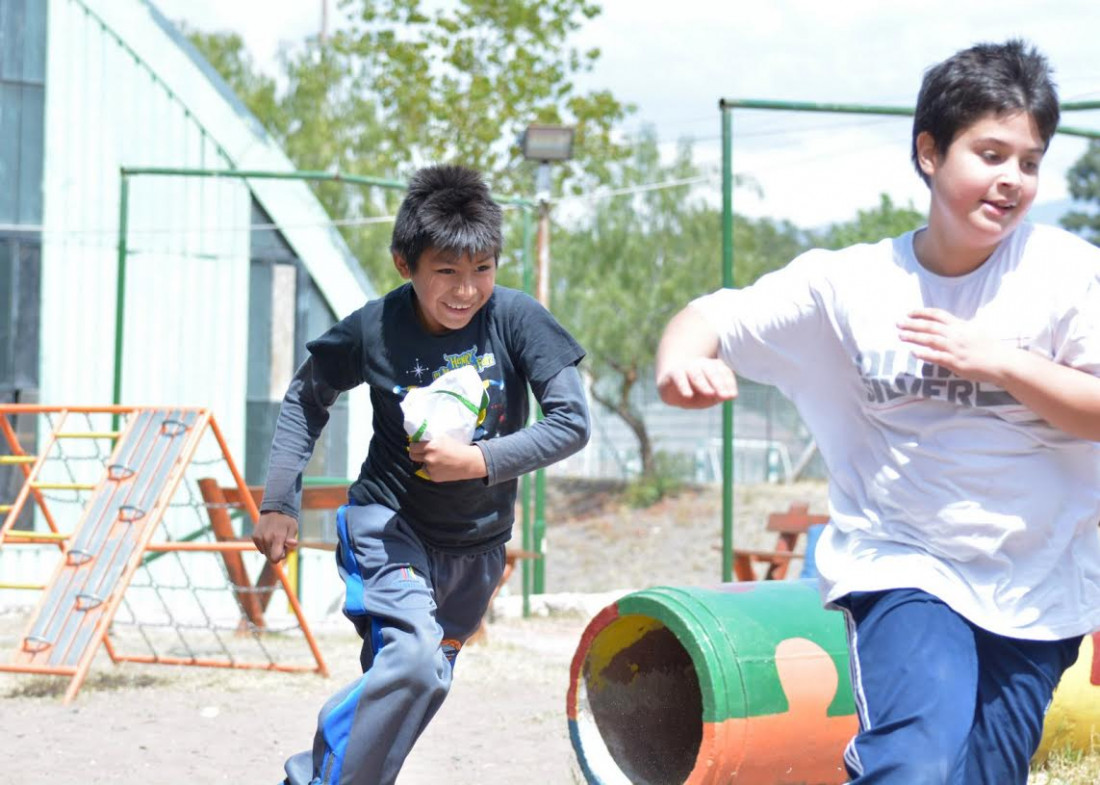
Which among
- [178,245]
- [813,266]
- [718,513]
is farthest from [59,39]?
[718,513]

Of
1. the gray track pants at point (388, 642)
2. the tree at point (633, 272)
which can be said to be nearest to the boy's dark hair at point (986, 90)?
the gray track pants at point (388, 642)

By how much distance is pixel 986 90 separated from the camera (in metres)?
2.66

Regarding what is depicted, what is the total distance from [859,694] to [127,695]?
5055 mm

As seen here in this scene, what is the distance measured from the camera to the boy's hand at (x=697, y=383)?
2.49m

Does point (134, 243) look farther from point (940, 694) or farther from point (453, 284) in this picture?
point (940, 694)

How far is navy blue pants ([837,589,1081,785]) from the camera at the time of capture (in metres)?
2.44

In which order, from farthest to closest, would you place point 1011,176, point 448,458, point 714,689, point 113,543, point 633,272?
point 633,272
point 113,543
point 714,689
point 448,458
point 1011,176

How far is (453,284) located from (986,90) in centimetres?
143

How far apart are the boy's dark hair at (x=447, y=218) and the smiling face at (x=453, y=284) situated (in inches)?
0.8

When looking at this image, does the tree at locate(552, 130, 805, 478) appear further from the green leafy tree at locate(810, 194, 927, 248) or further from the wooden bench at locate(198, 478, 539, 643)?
the green leafy tree at locate(810, 194, 927, 248)

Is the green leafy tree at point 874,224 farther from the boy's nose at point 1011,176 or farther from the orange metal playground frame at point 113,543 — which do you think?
the boy's nose at point 1011,176

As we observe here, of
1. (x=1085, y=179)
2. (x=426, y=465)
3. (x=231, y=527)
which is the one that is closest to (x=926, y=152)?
(x=426, y=465)

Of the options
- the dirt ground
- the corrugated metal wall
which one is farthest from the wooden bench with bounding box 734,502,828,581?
the corrugated metal wall

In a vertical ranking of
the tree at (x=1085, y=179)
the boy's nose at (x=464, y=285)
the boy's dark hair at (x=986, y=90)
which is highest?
the tree at (x=1085, y=179)
